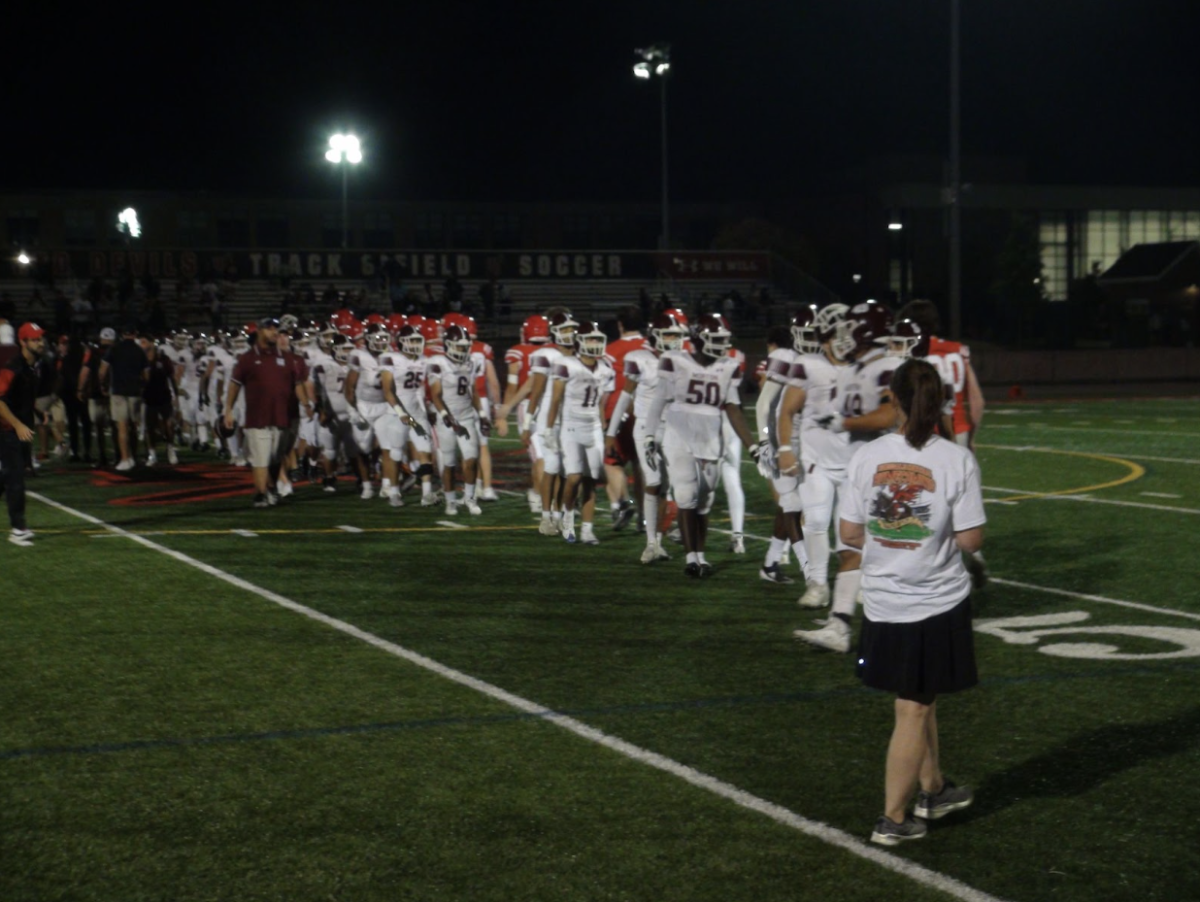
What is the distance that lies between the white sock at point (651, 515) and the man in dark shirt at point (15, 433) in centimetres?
510

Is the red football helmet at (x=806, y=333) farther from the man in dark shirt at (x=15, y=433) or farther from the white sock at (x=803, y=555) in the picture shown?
the man in dark shirt at (x=15, y=433)

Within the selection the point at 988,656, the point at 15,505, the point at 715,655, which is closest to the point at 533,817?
the point at 715,655

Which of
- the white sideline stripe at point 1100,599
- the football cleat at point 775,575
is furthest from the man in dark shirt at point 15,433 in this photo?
the white sideline stripe at point 1100,599

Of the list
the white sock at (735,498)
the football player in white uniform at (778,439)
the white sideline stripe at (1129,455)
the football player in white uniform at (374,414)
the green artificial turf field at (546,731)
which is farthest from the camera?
the white sideline stripe at (1129,455)

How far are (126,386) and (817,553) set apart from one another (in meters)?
13.4

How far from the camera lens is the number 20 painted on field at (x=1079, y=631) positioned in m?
8.30

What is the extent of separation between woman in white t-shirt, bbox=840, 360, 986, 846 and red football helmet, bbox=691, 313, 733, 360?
5.60 m

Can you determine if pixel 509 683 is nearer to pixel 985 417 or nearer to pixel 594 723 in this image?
pixel 594 723

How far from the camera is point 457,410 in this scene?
15.1 m

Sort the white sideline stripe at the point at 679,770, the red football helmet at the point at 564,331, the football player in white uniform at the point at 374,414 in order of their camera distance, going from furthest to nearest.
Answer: the football player in white uniform at the point at 374,414 < the red football helmet at the point at 564,331 < the white sideline stripe at the point at 679,770

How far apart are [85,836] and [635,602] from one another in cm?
508

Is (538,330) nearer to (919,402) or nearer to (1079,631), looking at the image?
(1079,631)

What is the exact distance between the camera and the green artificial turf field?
509cm

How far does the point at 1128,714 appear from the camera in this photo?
7.00 meters
